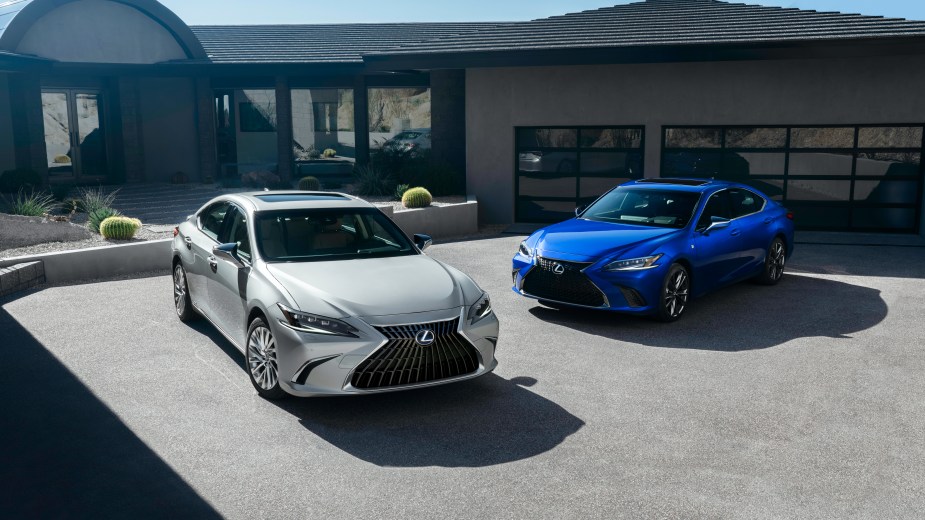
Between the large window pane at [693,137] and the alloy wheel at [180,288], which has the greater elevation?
the large window pane at [693,137]

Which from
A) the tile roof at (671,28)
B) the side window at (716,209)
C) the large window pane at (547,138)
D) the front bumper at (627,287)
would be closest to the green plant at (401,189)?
the large window pane at (547,138)

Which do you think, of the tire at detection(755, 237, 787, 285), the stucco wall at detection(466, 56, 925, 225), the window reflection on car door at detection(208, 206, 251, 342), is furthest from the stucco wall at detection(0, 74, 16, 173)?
the tire at detection(755, 237, 787, 285)

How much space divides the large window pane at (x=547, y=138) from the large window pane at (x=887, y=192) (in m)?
6.04

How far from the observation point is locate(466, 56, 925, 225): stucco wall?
55.0ft

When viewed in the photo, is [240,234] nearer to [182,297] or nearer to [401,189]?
[182,297]

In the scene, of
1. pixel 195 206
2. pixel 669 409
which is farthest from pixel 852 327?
pixel 195 206

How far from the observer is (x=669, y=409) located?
6.80 meters

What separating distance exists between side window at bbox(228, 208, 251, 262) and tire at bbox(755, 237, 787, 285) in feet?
24.3

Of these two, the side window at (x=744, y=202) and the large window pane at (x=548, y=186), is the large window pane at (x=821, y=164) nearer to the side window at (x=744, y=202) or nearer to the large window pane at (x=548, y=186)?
the large window pane at (x=548, y=186)

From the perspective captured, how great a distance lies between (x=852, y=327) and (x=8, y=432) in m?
8.66

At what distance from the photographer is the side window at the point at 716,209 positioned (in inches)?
413

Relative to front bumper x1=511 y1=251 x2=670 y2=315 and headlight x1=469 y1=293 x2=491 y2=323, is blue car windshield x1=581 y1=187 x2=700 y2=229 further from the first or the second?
headlight x1=469 y1=293 x2=491 y2=323

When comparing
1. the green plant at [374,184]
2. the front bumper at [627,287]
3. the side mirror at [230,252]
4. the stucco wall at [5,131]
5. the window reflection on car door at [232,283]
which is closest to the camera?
the window reflection on car door at [232,283]

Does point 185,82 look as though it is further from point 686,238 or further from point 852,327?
point 852,327
